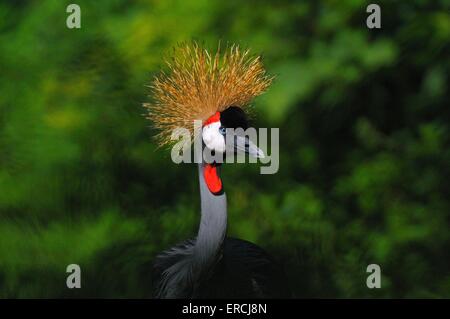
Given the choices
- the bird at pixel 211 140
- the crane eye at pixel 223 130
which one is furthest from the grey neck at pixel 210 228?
the crane eye at pixel 223 130

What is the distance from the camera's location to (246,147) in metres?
2.25

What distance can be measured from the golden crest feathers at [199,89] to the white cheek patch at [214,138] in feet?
0.33

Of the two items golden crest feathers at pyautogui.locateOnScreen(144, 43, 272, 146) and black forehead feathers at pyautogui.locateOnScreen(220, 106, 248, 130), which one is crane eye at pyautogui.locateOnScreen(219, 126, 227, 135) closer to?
black forehead feathers at pyautogui.locateOnScreen(220, 106, 248, 130)

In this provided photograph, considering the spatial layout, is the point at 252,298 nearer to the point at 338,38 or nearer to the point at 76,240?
the point at 76,240

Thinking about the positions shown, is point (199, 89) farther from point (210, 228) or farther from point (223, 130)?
point (210, 228)

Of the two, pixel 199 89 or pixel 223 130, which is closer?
pixel 223 130

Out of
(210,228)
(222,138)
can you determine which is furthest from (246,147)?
(210,228)

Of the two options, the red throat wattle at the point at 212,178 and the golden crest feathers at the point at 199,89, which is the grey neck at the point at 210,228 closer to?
the red throat wattle at the point at 212,178

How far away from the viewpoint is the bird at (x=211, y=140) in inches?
92.2

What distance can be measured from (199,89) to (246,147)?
0.31 meters

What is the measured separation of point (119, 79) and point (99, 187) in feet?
1.39

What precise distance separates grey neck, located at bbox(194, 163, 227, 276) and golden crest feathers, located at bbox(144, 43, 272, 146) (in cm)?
19

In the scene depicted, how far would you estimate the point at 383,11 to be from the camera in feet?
9.33

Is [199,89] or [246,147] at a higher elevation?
[199,89]
